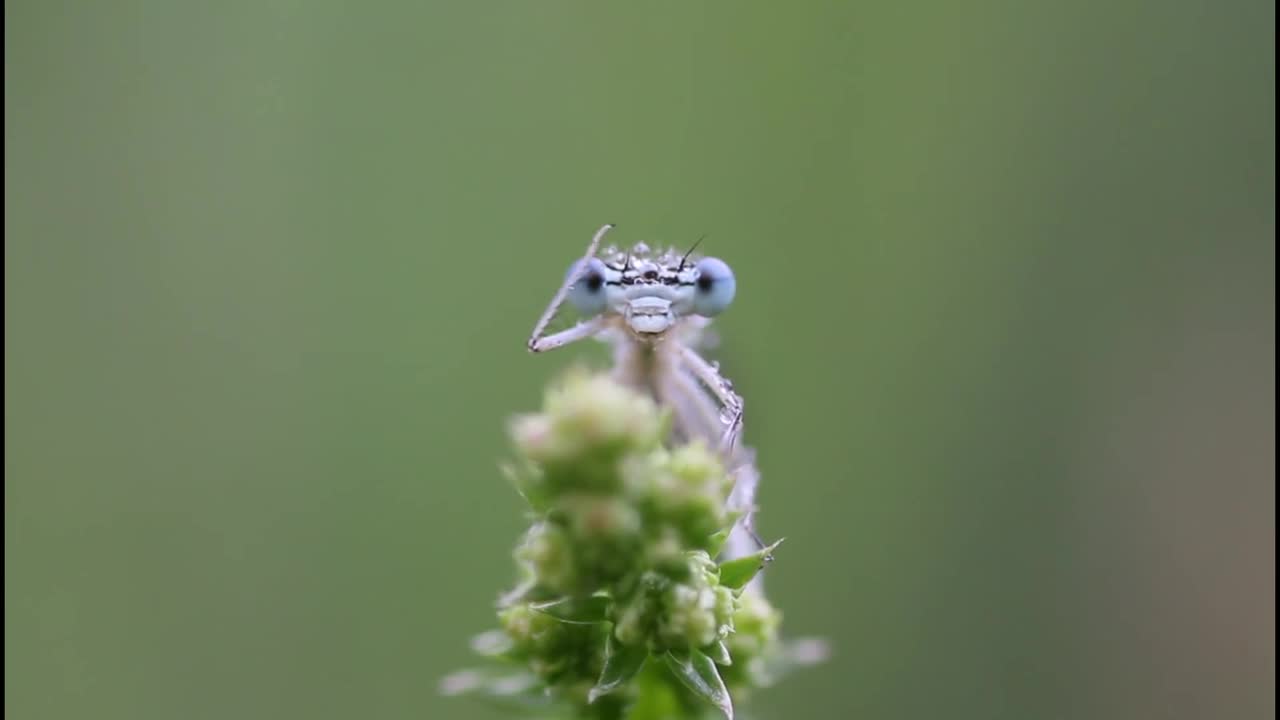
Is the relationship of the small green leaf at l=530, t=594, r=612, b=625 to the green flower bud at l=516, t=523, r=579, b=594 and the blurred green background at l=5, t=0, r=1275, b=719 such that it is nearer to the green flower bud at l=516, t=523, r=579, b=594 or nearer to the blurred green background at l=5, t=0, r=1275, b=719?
the green flower bud at l=516, t=523, r=579, b=594

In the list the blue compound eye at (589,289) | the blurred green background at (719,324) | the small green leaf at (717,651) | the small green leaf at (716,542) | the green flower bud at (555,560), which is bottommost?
the green flower bud at (555,560)

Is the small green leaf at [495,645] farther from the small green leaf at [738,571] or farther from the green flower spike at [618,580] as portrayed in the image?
the small green leaf at [738,571]

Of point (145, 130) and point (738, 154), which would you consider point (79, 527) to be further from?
point (738, 154)

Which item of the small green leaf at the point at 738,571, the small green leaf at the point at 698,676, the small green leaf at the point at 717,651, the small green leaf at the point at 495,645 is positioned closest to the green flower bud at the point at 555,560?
the small green leaf at the point at 698,676

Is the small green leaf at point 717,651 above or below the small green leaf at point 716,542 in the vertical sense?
below

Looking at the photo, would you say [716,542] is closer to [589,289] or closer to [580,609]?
[580,609]

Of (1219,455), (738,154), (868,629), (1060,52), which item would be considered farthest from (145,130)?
(1219,455)
